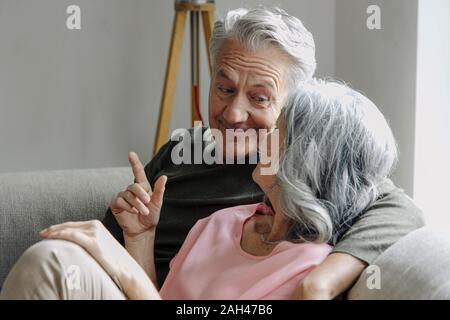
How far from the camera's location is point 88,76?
372 centimetres

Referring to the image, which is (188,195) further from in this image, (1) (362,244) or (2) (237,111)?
(1) (362,244)

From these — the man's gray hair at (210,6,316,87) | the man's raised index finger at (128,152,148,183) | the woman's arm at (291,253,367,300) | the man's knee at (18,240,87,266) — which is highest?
the man's gray hair at (210,6,316,87)

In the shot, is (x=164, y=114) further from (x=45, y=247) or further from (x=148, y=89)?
(x=45, y=247)

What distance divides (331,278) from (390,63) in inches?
66.6

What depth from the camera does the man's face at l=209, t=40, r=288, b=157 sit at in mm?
2111

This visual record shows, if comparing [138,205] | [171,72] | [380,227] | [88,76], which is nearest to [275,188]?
[380,227]

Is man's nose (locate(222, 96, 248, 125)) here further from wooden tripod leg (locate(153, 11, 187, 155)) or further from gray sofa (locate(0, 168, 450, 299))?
wooden tripod leg (locate(153, 11, 187, 155))

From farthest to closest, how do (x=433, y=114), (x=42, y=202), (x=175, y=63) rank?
(x=175, y=63), (x=433, y=114), (x=42, y=202)

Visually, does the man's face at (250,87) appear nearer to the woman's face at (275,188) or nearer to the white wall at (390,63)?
the woman's face at (275,188)

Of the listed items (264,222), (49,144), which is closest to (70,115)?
(49,144)

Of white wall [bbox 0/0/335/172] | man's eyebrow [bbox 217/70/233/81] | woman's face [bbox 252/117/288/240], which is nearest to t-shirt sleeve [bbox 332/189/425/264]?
woman's face [bbox 252/117/288/240]

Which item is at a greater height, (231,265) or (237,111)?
(237,111)

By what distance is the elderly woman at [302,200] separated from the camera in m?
1.68

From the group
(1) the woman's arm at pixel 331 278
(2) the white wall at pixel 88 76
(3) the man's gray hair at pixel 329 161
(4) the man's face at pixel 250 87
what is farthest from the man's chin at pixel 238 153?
(2) the white wall at pixel 88 76
